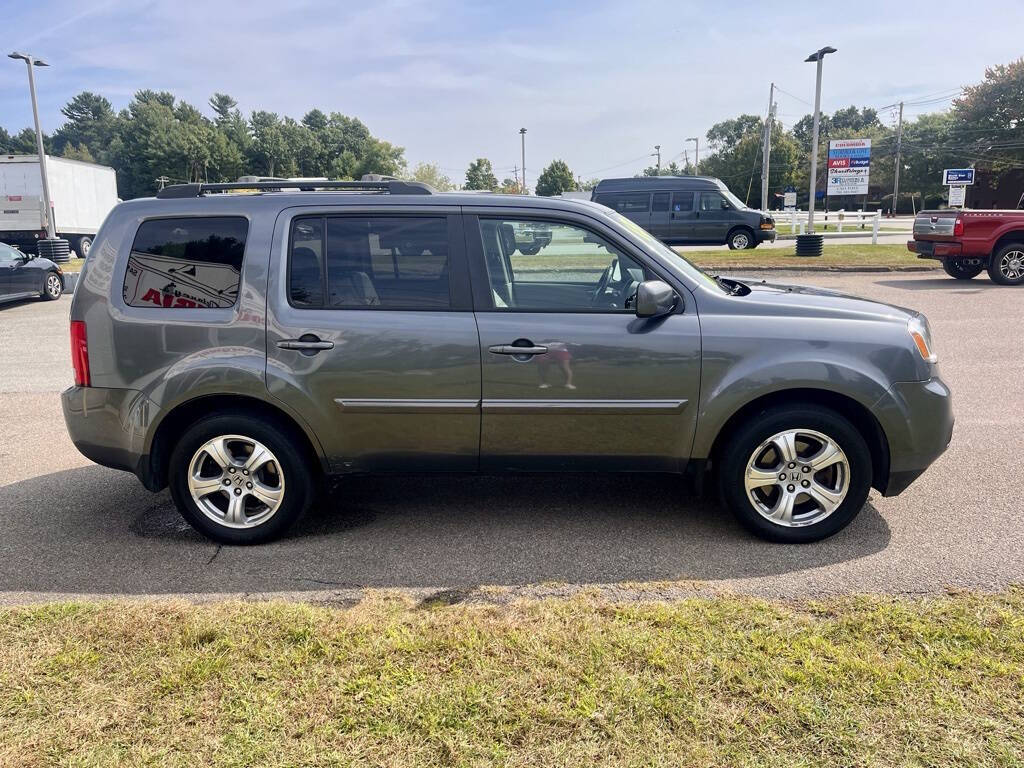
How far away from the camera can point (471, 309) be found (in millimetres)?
4062

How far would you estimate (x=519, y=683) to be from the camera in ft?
9.24

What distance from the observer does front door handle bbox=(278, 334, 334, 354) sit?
13.2ft

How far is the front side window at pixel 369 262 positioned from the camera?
4.10 m

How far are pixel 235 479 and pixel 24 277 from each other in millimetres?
14529

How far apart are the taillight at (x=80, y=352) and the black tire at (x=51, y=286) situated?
14297mm

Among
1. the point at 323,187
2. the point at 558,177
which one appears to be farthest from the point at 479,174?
the point at 323,187

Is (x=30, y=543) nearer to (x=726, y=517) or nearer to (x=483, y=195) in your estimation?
(x=483, y=195)

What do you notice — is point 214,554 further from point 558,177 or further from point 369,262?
point 558,177

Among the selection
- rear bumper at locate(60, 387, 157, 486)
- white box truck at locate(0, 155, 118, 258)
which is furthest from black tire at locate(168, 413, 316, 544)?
white box truck at locate(0, 155, 118, 258)

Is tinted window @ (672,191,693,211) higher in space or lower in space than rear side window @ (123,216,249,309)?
higher

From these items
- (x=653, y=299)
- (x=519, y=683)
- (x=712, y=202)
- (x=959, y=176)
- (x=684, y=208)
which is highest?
(x=959, y=176)

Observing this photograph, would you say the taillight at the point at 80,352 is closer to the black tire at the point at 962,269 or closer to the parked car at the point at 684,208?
the black tire at the point at 962,269

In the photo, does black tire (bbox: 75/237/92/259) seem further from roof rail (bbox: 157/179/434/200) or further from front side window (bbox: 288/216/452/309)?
front side window (bbox: 288/216/452/309)

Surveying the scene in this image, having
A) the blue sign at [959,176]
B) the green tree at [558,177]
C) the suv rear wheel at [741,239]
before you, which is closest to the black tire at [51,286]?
the suv rear wheel at [741,239]
